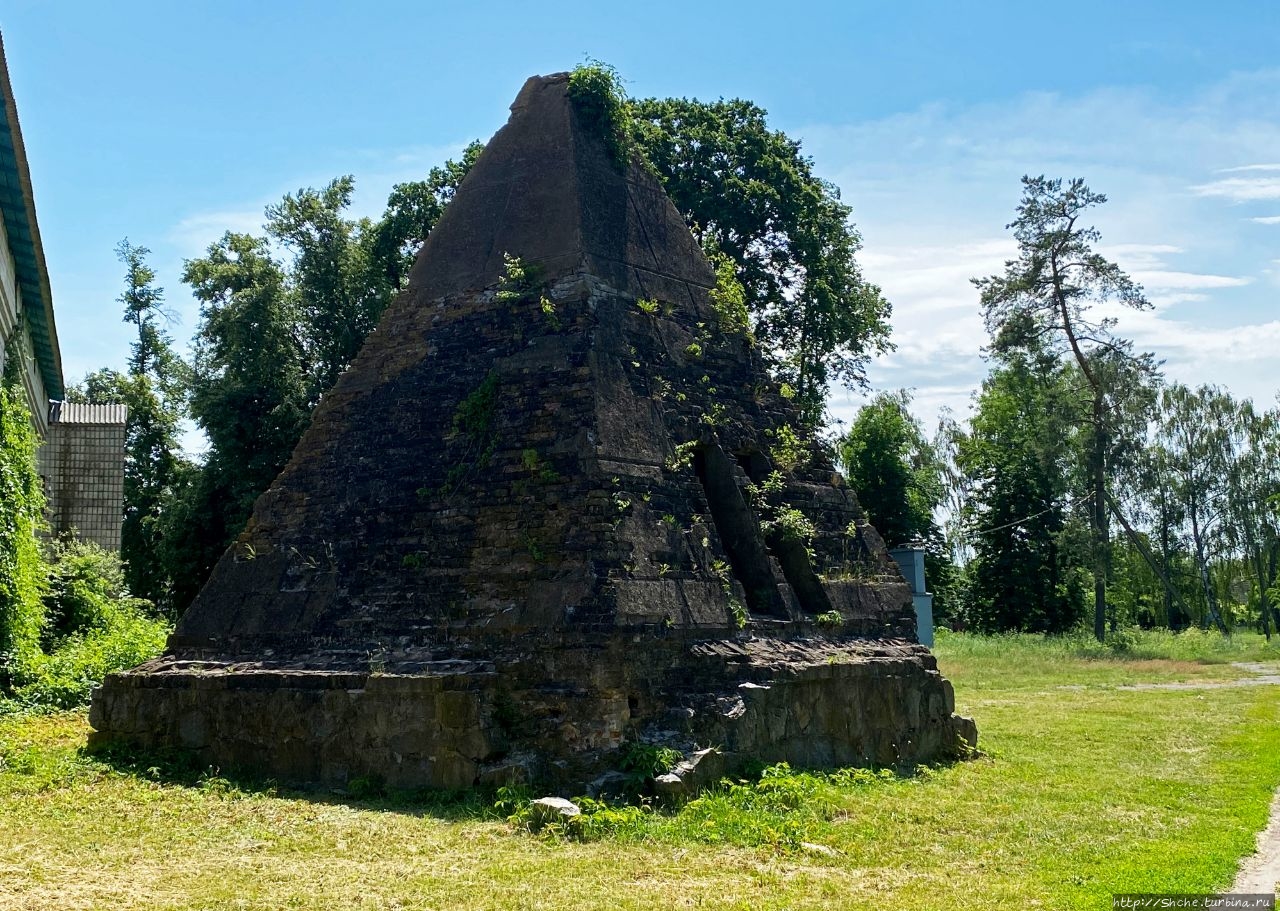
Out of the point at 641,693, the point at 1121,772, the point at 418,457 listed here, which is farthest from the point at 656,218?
the point at 1121,772

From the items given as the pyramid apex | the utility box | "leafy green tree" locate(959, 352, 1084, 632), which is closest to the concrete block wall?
the pyramid apex

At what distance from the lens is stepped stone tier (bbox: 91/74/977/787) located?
970cm

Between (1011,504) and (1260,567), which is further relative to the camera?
(1260,567)

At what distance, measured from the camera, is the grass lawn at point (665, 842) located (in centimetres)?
660

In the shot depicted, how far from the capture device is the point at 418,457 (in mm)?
11617

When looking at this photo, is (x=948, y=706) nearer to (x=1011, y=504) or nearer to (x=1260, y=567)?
(x=1011, y=504)

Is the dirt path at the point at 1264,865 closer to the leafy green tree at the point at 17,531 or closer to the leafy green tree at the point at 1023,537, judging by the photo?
the leafy green tree at the point at 17,531

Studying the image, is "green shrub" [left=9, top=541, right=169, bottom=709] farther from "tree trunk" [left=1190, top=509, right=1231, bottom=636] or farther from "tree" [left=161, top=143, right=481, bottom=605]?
"tree trunk" [left=1190, top=509, right=1231, bottom=636]

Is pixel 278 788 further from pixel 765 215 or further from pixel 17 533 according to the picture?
pixel 765 215

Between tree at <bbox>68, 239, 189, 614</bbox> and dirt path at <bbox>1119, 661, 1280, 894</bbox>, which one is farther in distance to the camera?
tree at <bbox>68, 239, 189, 614</bbox>

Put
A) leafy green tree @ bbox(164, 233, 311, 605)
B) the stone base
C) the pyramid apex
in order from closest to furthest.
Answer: the stone base
the pyramid apex
leafy green tree @ bbox(164, 233, 311, 605)

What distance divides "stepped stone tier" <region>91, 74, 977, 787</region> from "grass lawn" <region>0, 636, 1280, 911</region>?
2.26ft

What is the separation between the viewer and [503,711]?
9648mm

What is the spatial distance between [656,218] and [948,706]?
→ 6189 millimetres
